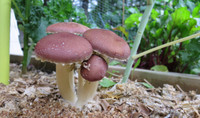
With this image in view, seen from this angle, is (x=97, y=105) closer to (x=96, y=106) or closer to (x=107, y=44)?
(x=96, y=106)

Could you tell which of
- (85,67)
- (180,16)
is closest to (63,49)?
(85,67)

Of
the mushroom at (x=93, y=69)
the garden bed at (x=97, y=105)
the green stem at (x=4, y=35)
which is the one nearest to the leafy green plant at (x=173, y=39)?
the garden bed at (x=97, y=105)

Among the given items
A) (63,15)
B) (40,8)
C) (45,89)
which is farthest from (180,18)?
(45,89)

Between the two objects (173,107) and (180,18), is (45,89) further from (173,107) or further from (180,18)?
(180,18)

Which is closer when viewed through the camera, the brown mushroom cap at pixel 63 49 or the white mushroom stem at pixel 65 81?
the brown mushroom cap at pixel 63 49

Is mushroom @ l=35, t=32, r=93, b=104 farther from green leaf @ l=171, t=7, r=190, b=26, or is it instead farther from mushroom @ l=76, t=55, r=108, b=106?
green leaf @ l=171, t=7, r=190, b=26

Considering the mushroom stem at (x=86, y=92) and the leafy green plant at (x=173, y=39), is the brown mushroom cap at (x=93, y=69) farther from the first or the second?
the leafy green plant at (x=173, y=39)
